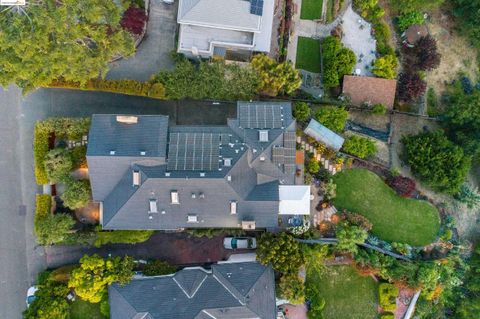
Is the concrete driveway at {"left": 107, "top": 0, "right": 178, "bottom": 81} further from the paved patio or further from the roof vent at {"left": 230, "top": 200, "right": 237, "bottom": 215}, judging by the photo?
the paved patio

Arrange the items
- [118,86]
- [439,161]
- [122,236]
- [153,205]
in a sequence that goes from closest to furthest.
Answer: [153,205], [122,236], [118,86], [439,161]

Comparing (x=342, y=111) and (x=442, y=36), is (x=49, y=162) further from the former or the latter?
(x=442, y=36)

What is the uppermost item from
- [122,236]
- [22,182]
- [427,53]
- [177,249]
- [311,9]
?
[311,9]

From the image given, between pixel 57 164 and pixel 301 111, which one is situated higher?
pixel 301 111

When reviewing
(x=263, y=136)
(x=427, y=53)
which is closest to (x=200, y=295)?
(x=263, y=136)

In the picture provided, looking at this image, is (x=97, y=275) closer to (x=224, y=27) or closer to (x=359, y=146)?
(x=224, y=27)
